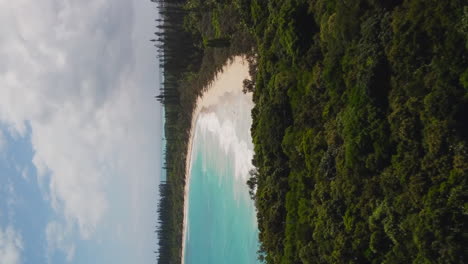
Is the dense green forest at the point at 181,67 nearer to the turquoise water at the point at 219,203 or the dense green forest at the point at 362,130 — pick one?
the turquoise water at the point at 219,203

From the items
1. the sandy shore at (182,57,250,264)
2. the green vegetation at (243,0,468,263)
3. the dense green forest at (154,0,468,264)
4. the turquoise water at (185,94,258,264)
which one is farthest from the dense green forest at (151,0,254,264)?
the green vegetation at (243,0,468,263)

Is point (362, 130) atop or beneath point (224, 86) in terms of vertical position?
beneath

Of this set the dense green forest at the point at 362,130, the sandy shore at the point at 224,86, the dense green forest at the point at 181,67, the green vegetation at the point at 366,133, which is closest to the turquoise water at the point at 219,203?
the sandy shore at the point at 224,86

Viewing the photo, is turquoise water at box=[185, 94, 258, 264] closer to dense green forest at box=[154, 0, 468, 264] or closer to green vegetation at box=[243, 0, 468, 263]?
dense green forest at box=[154, 0, 468, 264]

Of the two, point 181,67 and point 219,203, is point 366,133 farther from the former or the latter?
point 181,67

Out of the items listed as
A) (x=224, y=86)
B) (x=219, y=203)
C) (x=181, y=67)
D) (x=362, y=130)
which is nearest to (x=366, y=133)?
(x=362, y=130)

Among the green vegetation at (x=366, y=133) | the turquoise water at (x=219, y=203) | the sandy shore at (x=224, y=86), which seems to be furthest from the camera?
the sandy shore at (x=224, y=86)
